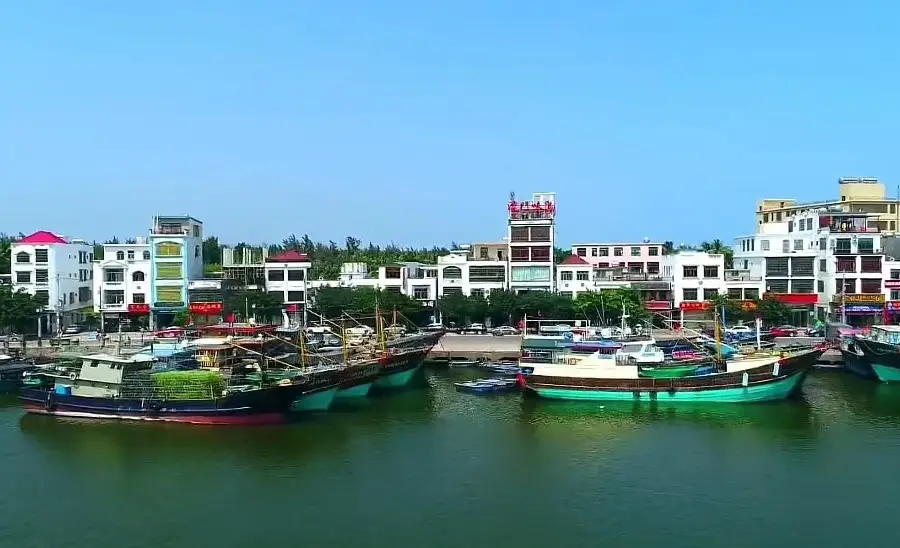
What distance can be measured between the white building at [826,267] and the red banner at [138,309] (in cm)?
2893

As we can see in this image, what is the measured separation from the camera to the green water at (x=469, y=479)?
1382 centimetres

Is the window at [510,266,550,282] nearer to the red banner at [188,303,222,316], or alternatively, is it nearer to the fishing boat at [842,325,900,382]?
the red banner at [188,303,222,316]

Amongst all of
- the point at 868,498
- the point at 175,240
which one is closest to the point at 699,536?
the point at 868,498

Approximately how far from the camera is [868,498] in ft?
49.8

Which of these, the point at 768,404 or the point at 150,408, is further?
the point at 768,404

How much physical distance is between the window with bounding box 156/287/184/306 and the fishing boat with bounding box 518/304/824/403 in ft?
65.6

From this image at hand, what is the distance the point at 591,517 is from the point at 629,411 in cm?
847

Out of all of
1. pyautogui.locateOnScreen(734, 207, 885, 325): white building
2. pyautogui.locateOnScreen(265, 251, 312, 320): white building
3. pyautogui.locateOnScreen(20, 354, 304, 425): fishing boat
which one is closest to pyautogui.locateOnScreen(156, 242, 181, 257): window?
pyautogui.locateOnScreen(265, 251, 312, 320): white building

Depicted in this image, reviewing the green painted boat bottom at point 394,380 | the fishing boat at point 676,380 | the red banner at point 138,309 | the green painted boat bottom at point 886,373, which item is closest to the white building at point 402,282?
the red banner at point 138,309

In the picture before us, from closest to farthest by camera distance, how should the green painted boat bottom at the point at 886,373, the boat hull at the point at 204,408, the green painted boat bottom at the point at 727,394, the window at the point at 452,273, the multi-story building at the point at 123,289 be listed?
the boat hull at the point at 204,408 < the green painted boat bottom at the point at 727,394 < the green painted boat bottom at the point at 886,373 < the multi-story building at the point at 123,289 < the window at the point at 452,273

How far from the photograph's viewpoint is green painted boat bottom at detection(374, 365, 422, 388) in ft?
85.1

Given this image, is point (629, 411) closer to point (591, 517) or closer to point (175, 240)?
point (591, 517)

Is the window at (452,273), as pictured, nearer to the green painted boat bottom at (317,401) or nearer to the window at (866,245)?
the green painted boat bottom at (317,401)

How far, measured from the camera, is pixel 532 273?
39.0 meters
